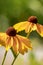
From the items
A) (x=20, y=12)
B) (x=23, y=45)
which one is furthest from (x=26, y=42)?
(x=20, y=12)

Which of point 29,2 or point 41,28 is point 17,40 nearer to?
point 41,28

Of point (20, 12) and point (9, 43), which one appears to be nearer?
point (9, 43)

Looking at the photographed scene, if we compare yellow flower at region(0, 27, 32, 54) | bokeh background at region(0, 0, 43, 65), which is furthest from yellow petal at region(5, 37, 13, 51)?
bokeh background at region(0, 0, 43, 65)

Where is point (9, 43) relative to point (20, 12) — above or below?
above

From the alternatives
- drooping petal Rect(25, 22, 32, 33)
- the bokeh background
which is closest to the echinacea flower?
drooping petal Rect(25, 22, 32, 33)

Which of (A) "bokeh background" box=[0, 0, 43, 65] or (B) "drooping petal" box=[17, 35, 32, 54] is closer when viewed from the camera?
(B) "drooping petal" box=[17, 35, 32, 54]

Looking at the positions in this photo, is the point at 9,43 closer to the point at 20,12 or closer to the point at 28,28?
the point at 28,28

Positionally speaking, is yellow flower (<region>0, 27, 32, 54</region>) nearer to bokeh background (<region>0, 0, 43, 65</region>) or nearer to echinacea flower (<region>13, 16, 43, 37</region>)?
echinacea flower (<region>13, 16, 43, 37</region>)

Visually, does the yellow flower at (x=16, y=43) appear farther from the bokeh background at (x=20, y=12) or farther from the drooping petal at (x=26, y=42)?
the bokeh background at (x=20, y=12)

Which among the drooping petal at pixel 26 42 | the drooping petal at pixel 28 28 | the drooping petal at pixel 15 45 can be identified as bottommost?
the drooping petal at pixel 15 45

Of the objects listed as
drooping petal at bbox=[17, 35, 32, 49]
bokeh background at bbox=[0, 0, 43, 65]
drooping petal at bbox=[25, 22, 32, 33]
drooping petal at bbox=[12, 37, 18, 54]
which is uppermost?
drooping petal at bbox=[25, 22, 32, 33]

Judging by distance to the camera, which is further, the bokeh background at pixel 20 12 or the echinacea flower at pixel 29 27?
the bokeh background at pixel 20 12

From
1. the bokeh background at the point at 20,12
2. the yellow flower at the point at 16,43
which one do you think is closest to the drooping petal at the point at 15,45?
the yellow flower at the point at 16,43

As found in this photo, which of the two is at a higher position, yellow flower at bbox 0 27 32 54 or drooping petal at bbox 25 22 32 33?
drooping petal at bbox 25 22 32 33
